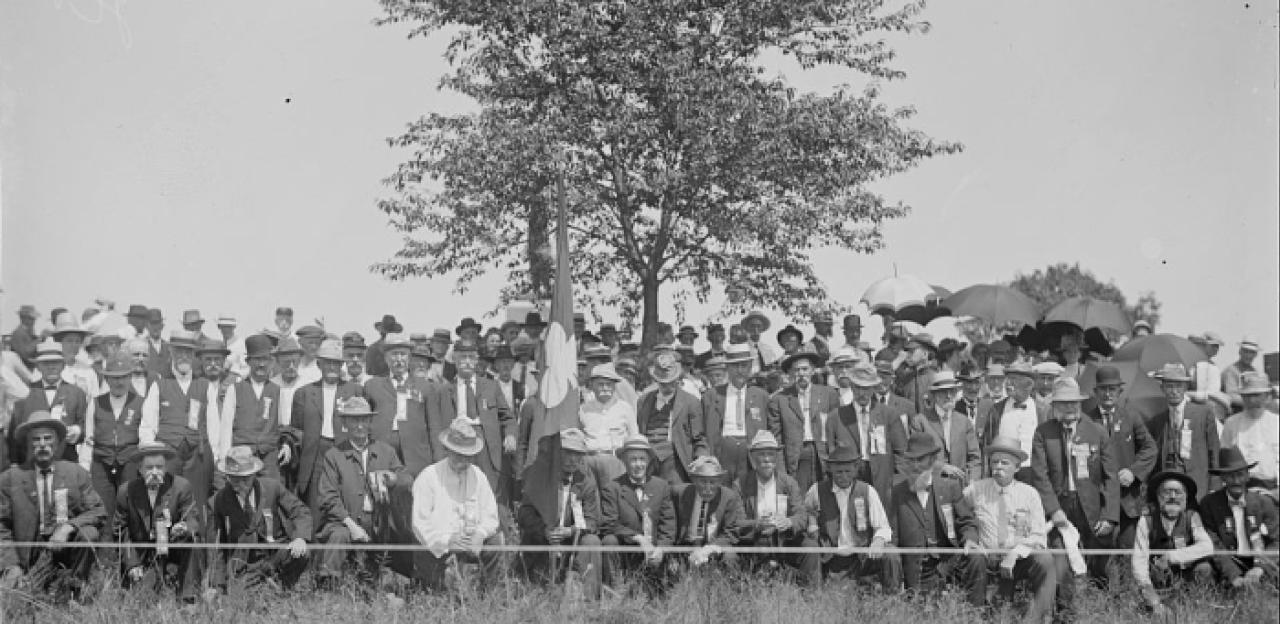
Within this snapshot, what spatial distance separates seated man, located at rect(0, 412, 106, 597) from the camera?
1002 centimetres

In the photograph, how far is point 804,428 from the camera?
11.6 m

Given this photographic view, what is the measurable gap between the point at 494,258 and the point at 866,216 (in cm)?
498

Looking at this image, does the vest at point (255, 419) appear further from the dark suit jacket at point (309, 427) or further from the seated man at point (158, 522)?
the seated man at point (158, 522)

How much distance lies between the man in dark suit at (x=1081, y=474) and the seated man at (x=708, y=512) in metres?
2.54

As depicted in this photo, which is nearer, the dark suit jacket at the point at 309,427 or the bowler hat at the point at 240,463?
the bowler hat at the point at 240,463

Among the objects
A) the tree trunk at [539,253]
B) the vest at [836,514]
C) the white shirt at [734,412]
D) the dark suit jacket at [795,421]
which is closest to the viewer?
the vest at [836,514]

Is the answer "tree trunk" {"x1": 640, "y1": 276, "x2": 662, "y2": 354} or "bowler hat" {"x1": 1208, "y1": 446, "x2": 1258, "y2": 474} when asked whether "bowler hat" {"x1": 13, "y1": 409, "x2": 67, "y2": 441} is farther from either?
"bowler hat" {"x1": 1208, "y1": 446, "x2": 1258, "y2": 474}

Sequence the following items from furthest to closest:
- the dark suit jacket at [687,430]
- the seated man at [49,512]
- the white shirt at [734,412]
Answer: the white shirt at [734,412]
the dark suit jacket at [687,430]
the seated man at [49,512]

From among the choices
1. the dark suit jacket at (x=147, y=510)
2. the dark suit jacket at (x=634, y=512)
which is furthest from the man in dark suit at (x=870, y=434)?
the dark suit jacket at (x=147, y=510)

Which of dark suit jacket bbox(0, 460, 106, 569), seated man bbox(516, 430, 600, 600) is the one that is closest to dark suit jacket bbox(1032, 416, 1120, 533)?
seated man bbox(516, 430, 600, 600)

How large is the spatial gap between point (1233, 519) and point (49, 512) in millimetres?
9261

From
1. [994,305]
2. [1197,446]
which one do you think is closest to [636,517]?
[1197,446]

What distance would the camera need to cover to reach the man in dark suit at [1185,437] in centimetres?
1101

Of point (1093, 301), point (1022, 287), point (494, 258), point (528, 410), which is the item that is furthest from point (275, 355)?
point (1022, 287)
